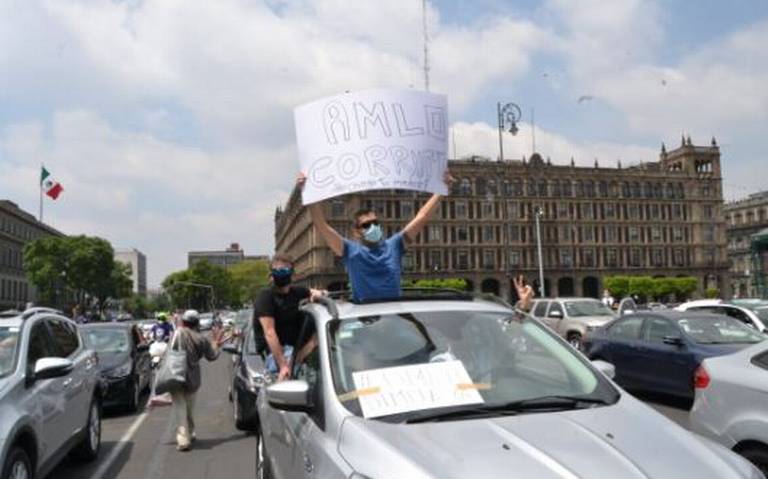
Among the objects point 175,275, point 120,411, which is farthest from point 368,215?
point 175,275

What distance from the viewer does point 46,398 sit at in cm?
640

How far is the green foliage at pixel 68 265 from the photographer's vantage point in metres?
91.2

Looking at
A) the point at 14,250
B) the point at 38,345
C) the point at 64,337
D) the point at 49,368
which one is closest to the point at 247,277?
the point at 14,250

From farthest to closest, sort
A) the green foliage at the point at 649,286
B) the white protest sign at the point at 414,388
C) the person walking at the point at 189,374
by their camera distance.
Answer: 1. the green foliage at the point at 649,286
2. the person walking at the point at 189,374
3. the white protest sign at the point at 414,388

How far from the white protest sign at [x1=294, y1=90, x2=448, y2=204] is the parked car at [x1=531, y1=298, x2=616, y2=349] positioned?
1407 centimetres

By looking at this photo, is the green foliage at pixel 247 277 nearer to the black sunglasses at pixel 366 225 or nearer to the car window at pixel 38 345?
the car window at pixel 38 345

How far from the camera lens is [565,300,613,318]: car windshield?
69.4 ft

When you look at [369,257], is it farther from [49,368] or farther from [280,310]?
[49,368]

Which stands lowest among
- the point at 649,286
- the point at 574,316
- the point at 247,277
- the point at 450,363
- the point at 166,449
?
the point at 649,286

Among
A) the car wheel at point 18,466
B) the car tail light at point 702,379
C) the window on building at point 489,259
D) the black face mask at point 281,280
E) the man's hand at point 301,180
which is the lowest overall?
the car wheel at point 18,466

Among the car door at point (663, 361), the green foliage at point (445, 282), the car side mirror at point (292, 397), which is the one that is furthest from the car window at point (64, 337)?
the green foliage at point (445, 282)

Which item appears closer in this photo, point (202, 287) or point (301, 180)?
point (301, 180)

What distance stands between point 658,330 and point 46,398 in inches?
371

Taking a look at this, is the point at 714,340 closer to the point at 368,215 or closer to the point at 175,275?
the point at 368,215
